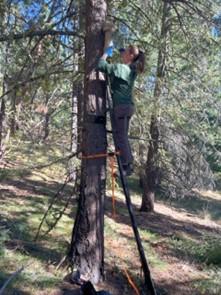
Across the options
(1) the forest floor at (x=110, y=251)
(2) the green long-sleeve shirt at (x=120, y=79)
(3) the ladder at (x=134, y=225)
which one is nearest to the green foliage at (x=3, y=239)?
(1) the forest floor at (x=110, y=251)

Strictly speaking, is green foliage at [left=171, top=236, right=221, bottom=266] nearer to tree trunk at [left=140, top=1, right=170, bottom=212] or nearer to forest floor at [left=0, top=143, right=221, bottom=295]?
forest floor at [left=0, top=143, right=221, bottom=295]

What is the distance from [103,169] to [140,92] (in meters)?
2.77

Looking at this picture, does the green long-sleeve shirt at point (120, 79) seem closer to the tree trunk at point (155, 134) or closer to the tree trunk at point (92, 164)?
the tree trunk at point (92, 164)

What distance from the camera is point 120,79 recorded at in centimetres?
575

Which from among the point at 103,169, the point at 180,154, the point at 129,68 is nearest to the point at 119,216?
the point at 180,154

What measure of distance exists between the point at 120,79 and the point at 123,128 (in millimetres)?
643

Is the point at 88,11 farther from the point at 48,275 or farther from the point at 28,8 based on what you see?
the point at 48,275

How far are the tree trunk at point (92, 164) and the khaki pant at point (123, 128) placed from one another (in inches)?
9.3

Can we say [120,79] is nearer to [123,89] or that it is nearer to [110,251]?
[123,89]

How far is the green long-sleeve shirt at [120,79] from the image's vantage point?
5.62 meters

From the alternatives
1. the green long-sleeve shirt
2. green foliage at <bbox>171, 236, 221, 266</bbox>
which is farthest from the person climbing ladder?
green foliage at <bbox>171, 236, 221, 266</bbox>

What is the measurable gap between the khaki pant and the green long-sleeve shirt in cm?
9

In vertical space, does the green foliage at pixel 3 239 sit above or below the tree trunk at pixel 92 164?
below

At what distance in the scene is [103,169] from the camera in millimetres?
6152
